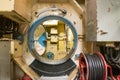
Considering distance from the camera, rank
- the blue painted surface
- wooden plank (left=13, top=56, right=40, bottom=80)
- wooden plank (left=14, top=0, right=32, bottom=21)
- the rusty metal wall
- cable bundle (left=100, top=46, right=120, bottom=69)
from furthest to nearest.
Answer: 1. the blue painted surface
2. wooden plank (left=13, top=56, right=40, bottom=80)
3. cable bundle (left=100, top=46, right=120, bottom=69)
4. the rusty metal wall
5. wooden plank (left=14, top=0, right=32, bottom=21)

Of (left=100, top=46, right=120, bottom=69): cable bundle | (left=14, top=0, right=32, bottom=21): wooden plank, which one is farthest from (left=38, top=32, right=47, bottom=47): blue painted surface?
(left=100, top=46, right=120, bottom=69): cable bundle

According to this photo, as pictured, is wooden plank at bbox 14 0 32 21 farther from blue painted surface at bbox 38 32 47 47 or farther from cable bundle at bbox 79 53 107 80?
blue painted surface at bbox 38 32 47 47

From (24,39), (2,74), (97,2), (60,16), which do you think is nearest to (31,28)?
(24,39)

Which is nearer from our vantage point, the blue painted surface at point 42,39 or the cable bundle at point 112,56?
the cable bundle at point 112,56

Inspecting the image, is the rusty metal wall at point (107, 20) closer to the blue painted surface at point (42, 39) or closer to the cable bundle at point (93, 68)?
the cable bundle at point (93, 68)

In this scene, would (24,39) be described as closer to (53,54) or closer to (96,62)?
(53,54)

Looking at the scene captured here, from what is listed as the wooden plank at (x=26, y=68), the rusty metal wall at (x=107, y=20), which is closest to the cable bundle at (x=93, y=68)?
the rusty metal wall at (x=107, y=20)

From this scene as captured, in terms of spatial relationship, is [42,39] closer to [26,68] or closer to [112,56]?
[26,68]

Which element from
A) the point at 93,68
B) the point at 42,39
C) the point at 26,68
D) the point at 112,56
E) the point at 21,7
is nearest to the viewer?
the point at 93,68

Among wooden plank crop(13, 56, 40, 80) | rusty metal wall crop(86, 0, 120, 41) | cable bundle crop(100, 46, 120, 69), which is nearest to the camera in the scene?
rusty metal wall crop(86, 0, 120, 41)

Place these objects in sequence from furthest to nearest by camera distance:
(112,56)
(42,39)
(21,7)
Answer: (42,39)
(112,56)
(21,7)

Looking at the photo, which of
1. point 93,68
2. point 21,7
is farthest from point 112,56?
point 21,7

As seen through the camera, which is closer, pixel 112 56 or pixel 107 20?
pixel 107 20

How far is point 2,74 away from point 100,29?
138 centimetres
